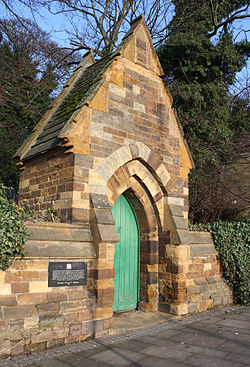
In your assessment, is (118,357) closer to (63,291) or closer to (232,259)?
(63,291)

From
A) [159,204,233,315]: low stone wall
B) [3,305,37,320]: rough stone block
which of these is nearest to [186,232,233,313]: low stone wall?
[159,204,233,315]: low stone wall

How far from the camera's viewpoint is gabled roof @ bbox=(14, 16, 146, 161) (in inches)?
287

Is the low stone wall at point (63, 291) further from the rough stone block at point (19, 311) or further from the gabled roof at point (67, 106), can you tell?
the gabled roof at point (67, 106)

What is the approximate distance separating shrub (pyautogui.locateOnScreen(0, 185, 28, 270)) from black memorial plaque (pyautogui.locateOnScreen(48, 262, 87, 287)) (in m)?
0.69

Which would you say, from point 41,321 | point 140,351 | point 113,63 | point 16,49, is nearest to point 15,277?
point 41,321

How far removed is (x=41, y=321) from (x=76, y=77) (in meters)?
6.52

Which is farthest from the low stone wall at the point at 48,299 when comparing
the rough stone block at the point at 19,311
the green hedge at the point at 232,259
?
the green hedge at the point at 232,259

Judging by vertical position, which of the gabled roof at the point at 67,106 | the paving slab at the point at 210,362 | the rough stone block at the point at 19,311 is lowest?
the paving slab at the point at 210,362

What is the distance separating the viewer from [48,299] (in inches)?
214

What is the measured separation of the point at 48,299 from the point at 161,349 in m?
2.01

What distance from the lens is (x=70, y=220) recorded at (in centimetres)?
630

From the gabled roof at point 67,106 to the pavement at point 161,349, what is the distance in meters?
3.80

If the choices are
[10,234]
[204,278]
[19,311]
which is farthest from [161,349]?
[204,278]

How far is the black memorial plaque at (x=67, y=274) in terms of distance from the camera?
555 centimetres
